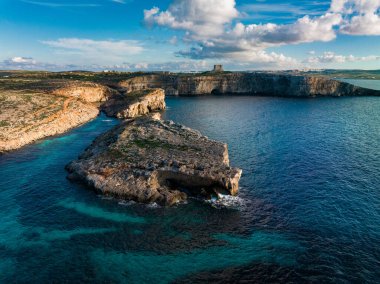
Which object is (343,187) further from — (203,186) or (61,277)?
(61,277)

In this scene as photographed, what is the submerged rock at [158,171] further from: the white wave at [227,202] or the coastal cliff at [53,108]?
the coastal cliff at [53,108]

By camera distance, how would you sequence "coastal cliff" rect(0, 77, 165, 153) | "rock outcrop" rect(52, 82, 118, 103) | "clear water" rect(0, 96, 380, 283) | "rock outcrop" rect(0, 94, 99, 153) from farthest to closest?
"rock outcrop" rect(52, 82, 118, 103)
"coastal cliff" rect(0, 77, 165, 153)
"rock outcrop" rect(0, 94, 99, 153)
"clear water" rect(0, 96, 380, 283)

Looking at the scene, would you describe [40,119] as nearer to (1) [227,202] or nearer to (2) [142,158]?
(2) [142,158]

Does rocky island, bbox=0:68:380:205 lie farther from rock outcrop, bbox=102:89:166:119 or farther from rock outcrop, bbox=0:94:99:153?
rock outcrop, bbox=102:89:166:119

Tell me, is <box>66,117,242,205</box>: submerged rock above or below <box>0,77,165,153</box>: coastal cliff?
below

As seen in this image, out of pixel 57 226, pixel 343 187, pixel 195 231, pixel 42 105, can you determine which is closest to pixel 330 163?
pixel 343 187

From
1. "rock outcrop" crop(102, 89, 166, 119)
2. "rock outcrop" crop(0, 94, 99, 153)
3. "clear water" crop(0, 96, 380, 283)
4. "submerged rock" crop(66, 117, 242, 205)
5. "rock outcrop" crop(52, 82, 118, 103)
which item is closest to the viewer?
"clear water" crop(0, 96, 380, 283)

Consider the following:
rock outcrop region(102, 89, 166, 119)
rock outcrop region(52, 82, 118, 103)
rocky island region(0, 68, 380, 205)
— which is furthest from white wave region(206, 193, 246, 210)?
rock outcrop region(52, 82, 118, 103)
